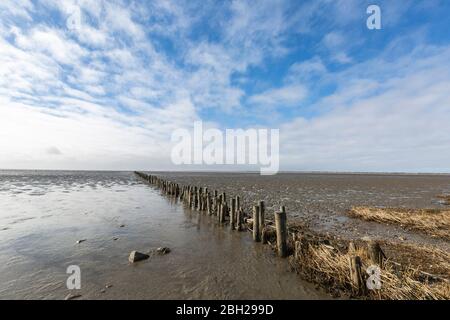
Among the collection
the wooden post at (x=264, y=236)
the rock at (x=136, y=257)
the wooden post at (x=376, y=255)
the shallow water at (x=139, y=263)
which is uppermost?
the wooden post at (x=376, y=255)

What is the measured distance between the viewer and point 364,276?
5.49 m

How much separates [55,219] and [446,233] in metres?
20.7

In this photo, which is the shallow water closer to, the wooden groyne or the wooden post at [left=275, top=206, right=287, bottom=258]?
the wooden post at [left=275, top=206, right=287, bottom=258]

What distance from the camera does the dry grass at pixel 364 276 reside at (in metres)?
4.79

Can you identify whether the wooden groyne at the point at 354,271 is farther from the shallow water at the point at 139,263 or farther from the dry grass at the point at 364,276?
the shallow water at the point at 139,263

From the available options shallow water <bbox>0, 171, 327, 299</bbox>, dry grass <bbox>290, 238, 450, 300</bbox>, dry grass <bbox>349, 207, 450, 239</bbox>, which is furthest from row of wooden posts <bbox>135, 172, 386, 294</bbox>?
dry grass <bbox>349, 207, 450, 239</bbox>

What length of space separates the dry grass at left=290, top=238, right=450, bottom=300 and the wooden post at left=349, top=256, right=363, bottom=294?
94 millimetres

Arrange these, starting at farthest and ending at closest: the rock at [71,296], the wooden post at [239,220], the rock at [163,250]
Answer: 1. the wooden post at [239,220]
2. the rock at [163,250]
3. the rock at [71,296]

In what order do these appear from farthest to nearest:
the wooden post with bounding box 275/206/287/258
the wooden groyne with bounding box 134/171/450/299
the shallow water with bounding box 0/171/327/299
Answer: the wooden post with bounding box 275/206/287/258, the shallow water with bounding box 0/171/327/299, the wooden groyne with bounding box 134/171/450/299

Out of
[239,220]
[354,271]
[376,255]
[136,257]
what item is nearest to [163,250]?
[136,257]

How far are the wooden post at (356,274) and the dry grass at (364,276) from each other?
94 mm

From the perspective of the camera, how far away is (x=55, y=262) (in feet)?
25.1

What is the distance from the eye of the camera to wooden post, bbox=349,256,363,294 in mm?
5423

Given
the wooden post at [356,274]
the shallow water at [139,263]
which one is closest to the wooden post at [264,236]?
the shallow water at [139,263]
